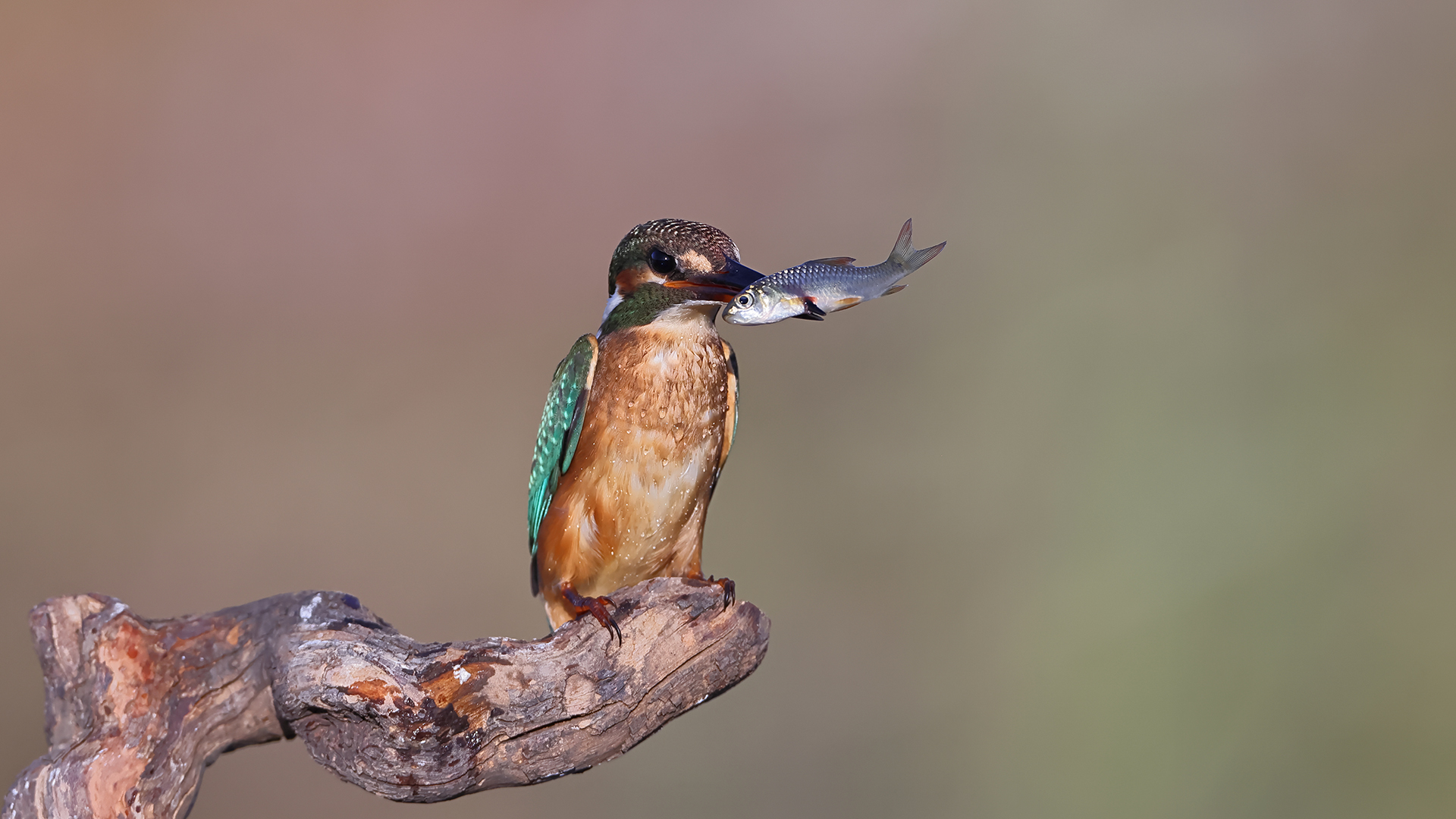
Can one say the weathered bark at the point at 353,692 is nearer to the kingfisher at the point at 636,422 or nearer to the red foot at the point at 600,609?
the red foot at the point at 600,609

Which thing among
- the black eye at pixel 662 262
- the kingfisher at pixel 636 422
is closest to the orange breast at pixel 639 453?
the kingfisher at pixel 636 422

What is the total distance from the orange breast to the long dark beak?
14 cm

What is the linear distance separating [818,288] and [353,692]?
103 centimetres

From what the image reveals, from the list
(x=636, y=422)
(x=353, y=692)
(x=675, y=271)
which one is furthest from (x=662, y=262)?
(x=353, y=692)

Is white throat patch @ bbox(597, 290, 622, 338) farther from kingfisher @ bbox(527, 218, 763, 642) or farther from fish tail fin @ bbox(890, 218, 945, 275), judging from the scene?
fish tail fin @ bbox(890, 218, 945, 275)

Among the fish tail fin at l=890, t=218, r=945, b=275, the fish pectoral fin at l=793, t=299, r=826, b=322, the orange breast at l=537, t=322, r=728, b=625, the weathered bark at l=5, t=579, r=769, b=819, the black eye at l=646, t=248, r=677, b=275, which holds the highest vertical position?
the black eye at l=646, t=248, r=677, b=275

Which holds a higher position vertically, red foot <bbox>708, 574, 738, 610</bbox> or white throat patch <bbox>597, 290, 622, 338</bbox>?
white throat patch <bbox>597, 290, 622, 338</bbox>

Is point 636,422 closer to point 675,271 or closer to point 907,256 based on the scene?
point 675,271

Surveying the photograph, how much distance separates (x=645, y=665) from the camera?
1865 mm

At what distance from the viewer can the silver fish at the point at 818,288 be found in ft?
5.49

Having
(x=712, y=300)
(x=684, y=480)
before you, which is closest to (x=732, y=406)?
(x=684, y=480)

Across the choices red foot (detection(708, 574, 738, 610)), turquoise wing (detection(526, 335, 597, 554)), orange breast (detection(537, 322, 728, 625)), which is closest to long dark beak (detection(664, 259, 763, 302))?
orange breast (detection(537, 322, 728, 625))

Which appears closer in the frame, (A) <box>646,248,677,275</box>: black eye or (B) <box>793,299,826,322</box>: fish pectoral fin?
(B) <box>793,299,826,322</box>: fish pectoral fin

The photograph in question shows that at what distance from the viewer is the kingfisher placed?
1985 millimetres
